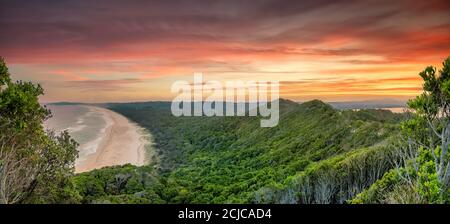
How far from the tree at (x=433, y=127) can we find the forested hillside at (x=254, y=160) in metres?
2.15

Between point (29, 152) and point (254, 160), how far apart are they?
37.6 m

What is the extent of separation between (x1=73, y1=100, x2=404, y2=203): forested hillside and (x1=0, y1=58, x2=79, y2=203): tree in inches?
104

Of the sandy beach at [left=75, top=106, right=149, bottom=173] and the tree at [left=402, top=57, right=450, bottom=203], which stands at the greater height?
the tree at [left=402, top=57, right=450, bottom=203]

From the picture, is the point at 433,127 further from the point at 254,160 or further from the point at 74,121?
the point at 254,160

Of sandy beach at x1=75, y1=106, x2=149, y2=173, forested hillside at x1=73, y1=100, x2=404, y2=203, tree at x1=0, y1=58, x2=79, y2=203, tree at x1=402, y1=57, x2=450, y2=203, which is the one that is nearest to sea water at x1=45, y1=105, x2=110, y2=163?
tree at x1=0, y1=58, x2=79, y2=203

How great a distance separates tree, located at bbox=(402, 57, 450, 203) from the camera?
5375 mm

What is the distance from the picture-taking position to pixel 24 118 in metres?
7.31

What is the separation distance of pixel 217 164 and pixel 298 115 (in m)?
31.2

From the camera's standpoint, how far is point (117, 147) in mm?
23781

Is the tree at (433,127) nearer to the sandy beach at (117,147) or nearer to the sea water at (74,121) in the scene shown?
the sea water at (74,121)

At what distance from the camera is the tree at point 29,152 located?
682 centimetres

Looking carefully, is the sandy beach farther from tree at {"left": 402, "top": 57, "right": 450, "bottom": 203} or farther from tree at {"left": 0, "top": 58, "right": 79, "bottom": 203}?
tree at {"left": 402, "top": 57, "right": 450, "bottom": 203}

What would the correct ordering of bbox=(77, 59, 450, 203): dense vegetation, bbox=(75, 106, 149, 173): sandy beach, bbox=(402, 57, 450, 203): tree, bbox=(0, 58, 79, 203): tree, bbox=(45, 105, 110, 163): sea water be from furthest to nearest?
bbox=(75, 106, 149, 173): sandy beach → bbox=(45, 105, 110, 163): sea water → bbox=(0, 58, 79, 203): tree → bbox=(77, 59, 450, 203): dense vegetation → bbox=(402, 57, 450, 203): tree
